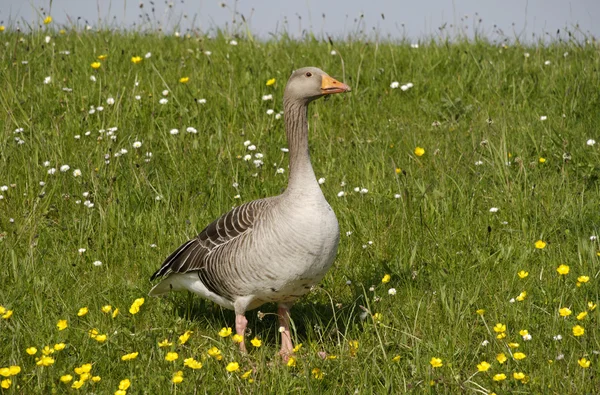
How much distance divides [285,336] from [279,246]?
74cm

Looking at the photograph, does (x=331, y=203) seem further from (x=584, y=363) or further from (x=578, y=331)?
(x=584, y=363)

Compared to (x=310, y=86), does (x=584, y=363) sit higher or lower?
lower

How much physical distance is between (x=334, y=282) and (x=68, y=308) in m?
1.83

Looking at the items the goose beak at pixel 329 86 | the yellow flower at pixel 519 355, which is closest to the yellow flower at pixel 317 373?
the yellow flower at pixel 519 355

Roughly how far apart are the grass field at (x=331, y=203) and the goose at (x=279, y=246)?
12.3 inches

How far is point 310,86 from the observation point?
16.3ft

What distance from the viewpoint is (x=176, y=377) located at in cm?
411

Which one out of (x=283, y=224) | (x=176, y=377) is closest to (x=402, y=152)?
(x=283, y=224)

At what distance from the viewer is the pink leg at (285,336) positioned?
5.11 metres

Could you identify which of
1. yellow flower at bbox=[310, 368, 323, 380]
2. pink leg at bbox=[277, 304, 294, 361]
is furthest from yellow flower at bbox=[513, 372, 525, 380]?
pink leg at bbox=[277, 304, 294, 361]

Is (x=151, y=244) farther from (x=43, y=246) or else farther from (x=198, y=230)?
(x=43, y=246)

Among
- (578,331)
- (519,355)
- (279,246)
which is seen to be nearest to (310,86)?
(279,246)

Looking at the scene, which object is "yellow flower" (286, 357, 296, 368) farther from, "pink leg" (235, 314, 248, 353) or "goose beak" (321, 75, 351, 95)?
"goose beak" (321, 75, 351, 95)

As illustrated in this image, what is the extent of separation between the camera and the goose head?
195 inches
